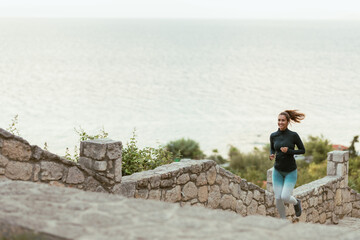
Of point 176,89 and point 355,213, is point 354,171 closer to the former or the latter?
point 355,213

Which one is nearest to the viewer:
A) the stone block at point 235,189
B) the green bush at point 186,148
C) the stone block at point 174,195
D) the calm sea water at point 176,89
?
the stone block at point 174,195

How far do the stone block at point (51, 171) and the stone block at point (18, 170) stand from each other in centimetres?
15

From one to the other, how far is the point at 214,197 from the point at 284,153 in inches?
53.9

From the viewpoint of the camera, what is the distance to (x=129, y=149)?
1006 cm

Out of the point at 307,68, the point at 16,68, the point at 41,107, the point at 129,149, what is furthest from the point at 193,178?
the point at 307,68

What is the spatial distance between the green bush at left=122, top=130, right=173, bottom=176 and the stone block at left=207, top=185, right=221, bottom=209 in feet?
3.45

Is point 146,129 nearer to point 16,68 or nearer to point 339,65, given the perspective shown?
point 16,68

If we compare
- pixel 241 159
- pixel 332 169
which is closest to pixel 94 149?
pixel 332 169

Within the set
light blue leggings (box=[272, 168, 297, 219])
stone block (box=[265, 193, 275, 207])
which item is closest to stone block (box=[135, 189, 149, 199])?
light blue leggings (box=[272, 168, 297, 219])

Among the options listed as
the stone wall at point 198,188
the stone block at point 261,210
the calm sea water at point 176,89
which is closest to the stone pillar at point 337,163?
the stone wall at point 198,188

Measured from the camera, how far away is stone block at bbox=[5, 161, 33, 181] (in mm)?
7277

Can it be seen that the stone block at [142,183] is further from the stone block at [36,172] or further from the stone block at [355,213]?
the stone block at [355,213]

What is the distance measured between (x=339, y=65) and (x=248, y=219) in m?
89.9

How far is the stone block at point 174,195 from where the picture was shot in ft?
29.5
